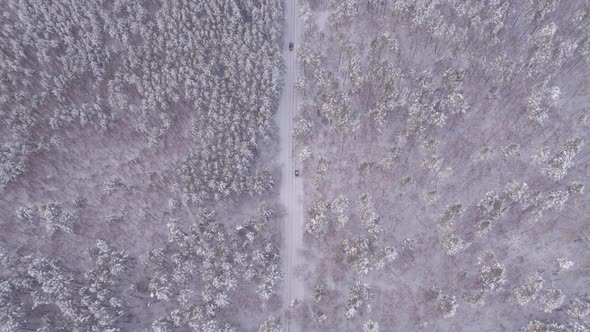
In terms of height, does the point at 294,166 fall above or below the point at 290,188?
above

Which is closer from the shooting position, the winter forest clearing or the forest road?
the winter forest clearing

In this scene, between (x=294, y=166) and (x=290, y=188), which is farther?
(x=294, y=166)

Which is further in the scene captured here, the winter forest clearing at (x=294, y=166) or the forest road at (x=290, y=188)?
the forest road at (x=290, y=188)

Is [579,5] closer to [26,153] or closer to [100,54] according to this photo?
[100,54]
